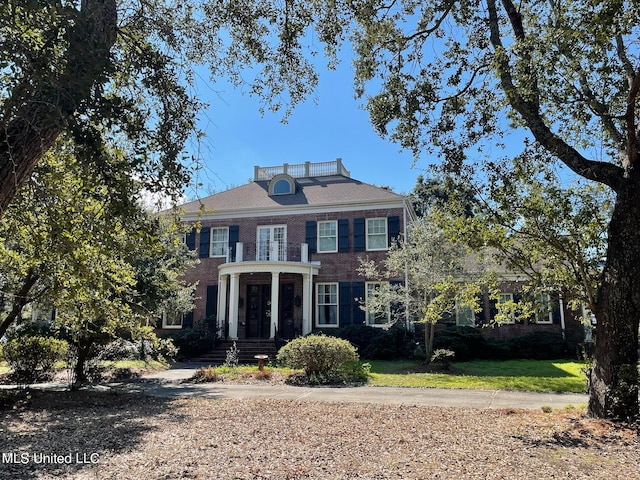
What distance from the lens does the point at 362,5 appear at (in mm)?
7730

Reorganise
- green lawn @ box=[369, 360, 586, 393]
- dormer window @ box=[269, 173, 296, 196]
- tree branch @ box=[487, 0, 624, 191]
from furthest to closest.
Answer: dormer window @ box=[269, 173, 296, 196] < green lawn @ box=[369, 360, 586, 393] < tree branch @ box=[487, 0, 624, 191]

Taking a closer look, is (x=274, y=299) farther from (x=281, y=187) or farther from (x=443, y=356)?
(x=443, y=356)

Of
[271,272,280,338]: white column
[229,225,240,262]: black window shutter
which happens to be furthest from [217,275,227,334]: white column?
[271,272,280,338]: white column

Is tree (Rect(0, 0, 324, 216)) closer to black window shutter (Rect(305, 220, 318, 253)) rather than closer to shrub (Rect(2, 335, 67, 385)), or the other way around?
shrub (Rect(2, 335, 67, 385))

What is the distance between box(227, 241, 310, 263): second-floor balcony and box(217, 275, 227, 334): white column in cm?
111

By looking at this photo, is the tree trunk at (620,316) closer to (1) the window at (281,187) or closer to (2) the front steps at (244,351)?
(2) the front steps at (244,351)

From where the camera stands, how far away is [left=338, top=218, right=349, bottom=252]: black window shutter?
69.3ft

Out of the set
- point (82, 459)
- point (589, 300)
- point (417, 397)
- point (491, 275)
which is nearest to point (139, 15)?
point (82, 459)

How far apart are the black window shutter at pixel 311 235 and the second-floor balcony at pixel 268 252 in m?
0.43

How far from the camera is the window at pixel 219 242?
22.7 m

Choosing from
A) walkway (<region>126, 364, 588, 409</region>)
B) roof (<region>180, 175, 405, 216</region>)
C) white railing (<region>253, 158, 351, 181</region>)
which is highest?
white railing (<region>253, 158, 351, 181</region>)

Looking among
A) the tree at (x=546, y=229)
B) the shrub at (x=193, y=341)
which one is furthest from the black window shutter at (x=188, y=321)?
the tree at (x=546, y=229)

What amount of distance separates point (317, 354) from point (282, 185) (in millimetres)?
13536

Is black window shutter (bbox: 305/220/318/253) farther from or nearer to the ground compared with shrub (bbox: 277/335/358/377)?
farther from the ground
